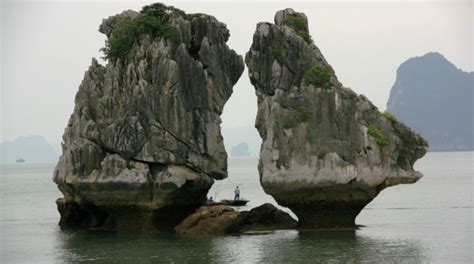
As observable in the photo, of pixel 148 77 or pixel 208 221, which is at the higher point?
pixel 148 77

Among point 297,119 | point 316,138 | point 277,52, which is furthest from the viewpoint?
point 277,52

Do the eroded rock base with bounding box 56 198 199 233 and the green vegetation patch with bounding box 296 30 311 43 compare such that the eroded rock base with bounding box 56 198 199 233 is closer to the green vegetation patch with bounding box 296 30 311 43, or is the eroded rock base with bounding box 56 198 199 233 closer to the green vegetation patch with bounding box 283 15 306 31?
the green vegetation patch with bounding box 296 30 311 43

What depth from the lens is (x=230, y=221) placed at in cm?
5559

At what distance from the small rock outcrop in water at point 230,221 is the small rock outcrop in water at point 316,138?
2.62 m

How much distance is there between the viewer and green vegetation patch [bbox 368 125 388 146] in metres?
54.2

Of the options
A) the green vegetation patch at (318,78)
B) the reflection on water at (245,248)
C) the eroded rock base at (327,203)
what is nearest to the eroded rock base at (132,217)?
the reflection on water at (245,248)

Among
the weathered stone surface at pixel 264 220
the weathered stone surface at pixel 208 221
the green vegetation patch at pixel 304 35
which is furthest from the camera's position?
the green vegetation patch at pixel 304 35

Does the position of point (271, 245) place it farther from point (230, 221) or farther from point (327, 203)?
point (230, 221)

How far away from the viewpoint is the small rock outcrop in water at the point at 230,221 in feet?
182

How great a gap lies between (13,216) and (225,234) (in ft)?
112

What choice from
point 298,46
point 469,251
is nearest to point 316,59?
point 298,46

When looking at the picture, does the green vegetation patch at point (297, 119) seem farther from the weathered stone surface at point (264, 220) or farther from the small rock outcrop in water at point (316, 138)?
the weathered stone surface at point (264, 220)

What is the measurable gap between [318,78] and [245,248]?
1210 centimetres

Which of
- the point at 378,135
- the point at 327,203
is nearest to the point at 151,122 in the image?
the point at 327,203
